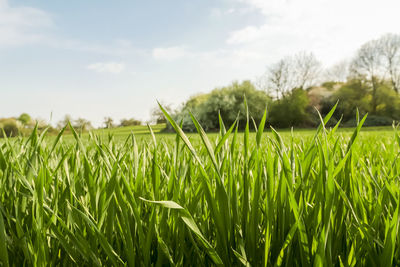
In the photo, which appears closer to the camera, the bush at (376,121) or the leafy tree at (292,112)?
the bush at (376,121)

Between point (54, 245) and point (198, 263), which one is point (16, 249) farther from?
point (198, 263)

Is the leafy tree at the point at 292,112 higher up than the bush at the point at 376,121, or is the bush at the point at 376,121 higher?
the leafy tree at the point at 292,112

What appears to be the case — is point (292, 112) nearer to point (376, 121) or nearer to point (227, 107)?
point (227, 107)

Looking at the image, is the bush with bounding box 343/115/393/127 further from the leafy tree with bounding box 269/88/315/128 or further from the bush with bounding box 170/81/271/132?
the bush with bounding box 170/81/271/132

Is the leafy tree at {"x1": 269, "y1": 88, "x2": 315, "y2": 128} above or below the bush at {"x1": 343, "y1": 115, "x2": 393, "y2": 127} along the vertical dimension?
above

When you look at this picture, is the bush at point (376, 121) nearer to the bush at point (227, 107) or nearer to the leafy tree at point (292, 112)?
the leafy tree at point (292, 112)

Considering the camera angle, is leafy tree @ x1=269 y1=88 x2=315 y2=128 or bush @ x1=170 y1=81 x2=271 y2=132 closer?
bush @ x1=170 y1=81 x2=271 y2=132

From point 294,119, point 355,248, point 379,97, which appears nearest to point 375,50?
point 379,97

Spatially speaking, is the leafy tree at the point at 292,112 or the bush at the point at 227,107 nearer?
the bush at the point at 227,107

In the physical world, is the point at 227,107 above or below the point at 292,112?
above

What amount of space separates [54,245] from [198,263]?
0.29 meters

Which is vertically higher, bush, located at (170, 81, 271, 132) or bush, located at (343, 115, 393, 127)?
bush, located at (170, 81, 271, 132)

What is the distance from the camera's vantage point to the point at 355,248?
447 millimetres

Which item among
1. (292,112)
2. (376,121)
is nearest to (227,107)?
(292,112)
